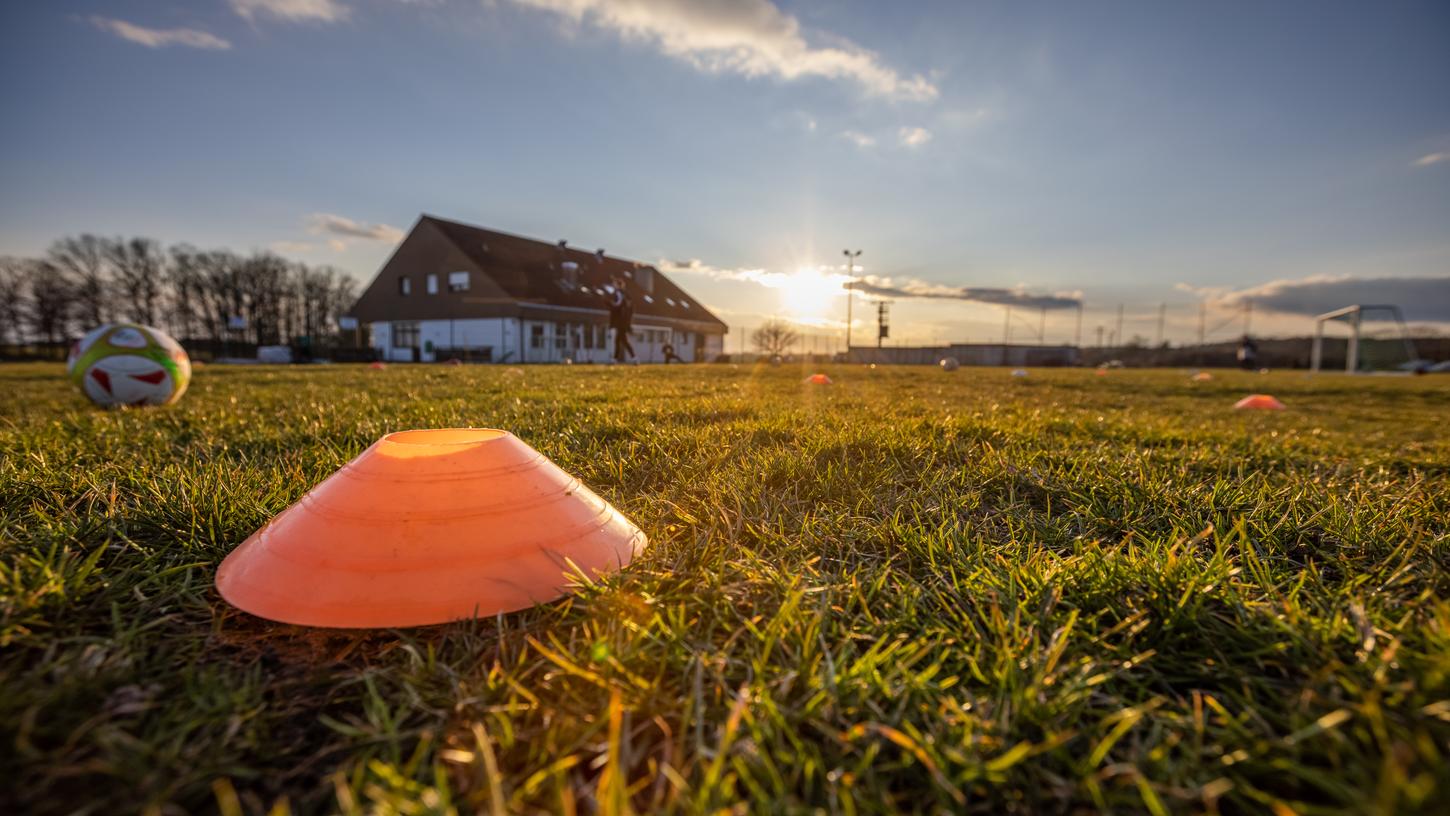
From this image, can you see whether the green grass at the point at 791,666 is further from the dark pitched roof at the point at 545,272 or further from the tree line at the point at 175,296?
the tree line at the point at 175,296

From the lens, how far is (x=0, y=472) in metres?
2.21

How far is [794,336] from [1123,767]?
194ft

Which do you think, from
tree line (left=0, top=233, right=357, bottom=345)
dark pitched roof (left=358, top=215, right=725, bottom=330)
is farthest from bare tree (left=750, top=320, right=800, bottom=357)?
tree line (left=0, top=233, right=357, bottom=345)

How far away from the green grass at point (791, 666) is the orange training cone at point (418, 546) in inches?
3.1

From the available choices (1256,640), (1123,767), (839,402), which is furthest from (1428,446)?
(1123,767)

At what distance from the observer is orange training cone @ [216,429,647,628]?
4.08ft

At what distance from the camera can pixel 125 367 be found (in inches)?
→ 199

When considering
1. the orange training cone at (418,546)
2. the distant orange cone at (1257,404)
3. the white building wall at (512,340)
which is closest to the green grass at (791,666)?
the orange training cone at (418,546)

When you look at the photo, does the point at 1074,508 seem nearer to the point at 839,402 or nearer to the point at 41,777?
the point at 41,777

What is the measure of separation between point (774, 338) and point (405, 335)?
35961mm

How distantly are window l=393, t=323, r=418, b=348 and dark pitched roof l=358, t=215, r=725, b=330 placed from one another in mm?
2215

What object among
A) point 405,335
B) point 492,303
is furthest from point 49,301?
point 492,303

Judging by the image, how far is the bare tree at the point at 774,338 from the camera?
190ft

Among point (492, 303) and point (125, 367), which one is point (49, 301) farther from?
point (125, 367)
